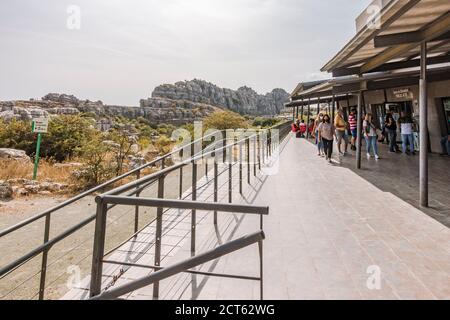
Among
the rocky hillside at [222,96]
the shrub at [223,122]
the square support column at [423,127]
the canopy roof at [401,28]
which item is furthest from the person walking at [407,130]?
the rocky hillside at [222,96]

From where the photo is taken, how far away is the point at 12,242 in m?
6.50

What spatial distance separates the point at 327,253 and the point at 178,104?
99158 mm

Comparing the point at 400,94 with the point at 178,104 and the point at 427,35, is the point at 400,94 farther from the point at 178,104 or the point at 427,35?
the point at 178,104

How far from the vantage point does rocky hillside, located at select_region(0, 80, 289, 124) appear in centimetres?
7175

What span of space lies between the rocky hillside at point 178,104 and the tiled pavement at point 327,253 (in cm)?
4720

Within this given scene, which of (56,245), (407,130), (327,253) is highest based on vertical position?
(407,130)

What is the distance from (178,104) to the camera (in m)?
98.6

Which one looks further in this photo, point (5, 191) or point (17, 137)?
point (17, 137)

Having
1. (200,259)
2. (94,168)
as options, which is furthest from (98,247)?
(94,168)

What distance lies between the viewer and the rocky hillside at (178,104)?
71.8m

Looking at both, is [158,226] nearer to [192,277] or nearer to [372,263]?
[192,277]

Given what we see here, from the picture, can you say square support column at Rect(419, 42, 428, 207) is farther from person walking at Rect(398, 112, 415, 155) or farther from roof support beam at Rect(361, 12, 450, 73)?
person walking at Rect(398, 112, 415, 155)

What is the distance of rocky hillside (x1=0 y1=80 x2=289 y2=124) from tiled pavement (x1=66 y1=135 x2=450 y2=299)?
47199 millimetres

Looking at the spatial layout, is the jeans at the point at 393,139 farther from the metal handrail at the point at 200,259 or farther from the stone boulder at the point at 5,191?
the stone boulder at the point at 5,191
